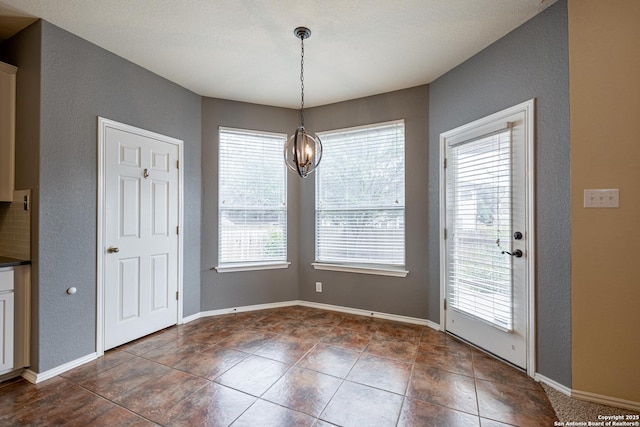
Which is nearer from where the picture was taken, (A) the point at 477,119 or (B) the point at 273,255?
(A) the point at 477,119

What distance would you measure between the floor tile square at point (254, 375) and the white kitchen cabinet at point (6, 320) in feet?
4.95

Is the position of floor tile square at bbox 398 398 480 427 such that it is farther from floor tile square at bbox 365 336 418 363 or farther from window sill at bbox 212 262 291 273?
window sill at bbox 212 262 291 273

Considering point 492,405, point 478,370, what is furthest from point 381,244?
point 492,405

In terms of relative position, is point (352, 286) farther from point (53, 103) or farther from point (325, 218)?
point (53, 103)

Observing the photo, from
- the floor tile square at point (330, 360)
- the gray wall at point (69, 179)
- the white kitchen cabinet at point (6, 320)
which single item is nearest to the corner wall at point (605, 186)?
the floor tile square at point (330, 360)

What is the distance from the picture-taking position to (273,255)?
390cm

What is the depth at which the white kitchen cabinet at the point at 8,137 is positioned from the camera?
2332 millimetres

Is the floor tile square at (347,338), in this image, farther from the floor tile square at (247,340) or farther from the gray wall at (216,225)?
the gray wall at (216,225)

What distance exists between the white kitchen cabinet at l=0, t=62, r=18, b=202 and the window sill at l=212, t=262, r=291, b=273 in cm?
197

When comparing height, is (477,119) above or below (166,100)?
below

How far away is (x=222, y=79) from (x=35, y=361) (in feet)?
9.67

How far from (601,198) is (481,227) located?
868mm

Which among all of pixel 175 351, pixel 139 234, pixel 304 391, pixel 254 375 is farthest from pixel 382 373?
pixel 139 234

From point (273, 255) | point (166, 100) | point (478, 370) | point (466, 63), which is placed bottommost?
point (478, 370)
